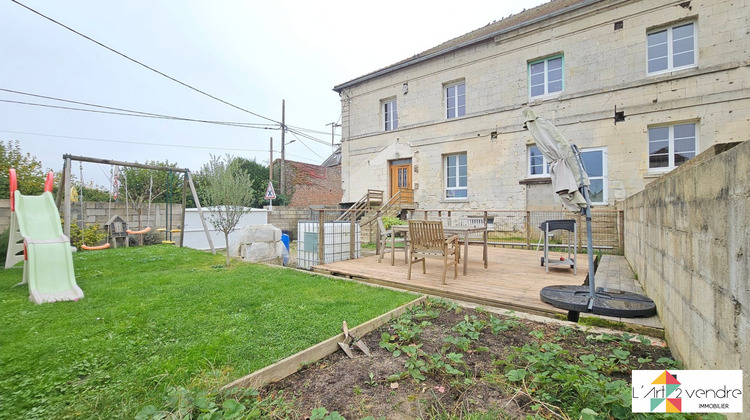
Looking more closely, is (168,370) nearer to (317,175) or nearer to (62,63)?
(62,63)

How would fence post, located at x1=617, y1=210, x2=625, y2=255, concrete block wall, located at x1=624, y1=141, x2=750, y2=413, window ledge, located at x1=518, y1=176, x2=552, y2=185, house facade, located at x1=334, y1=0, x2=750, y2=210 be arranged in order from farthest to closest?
window ledge, located at x1=518, y1=176, x2=552, y2=185 < house facade, located at x1=334, y1=0, x2=750, y2=210 < fence post, located at x1=617, y1=210, x2=625, y2=255 < concrete block wall, located at x1=624, y1=141, x2=750, y2=413

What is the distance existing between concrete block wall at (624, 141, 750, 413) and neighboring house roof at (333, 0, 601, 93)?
34.3 ft

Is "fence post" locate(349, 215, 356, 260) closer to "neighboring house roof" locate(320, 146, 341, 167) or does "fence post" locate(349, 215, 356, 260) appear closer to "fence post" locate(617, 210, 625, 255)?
"fence post" locate(617, 210, 625, 255)

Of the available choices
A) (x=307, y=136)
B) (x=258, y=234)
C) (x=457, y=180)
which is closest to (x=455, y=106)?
(x=457, y=180)

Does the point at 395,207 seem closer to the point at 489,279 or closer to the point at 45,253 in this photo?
the point at 489,279

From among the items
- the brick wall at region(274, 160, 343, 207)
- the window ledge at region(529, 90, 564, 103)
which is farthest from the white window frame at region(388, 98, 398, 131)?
the brick wall at region(274, 160, 343, 207)

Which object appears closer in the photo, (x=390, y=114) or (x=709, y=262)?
(x=709, y=262)

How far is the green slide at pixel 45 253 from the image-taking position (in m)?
3.66

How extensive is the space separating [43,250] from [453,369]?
5327 mm

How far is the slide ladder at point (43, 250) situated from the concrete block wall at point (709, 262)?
18.3 feet

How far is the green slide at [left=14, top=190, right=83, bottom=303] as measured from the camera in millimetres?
3665

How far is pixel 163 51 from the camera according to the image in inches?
492

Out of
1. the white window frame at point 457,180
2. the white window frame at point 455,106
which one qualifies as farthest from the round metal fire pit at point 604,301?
the white window frame at point 455,106

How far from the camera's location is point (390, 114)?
14578 mm
